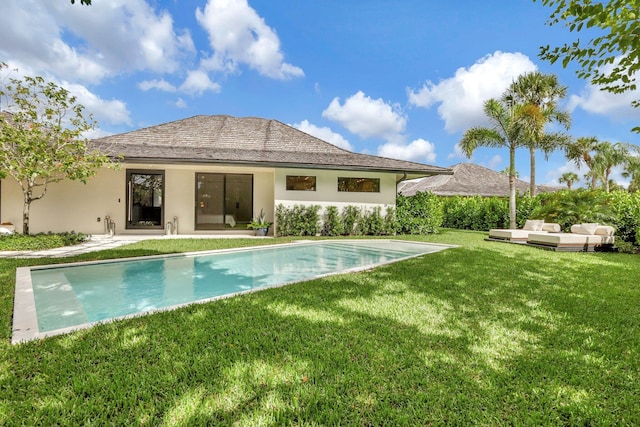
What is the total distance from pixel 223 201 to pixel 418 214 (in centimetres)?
1033

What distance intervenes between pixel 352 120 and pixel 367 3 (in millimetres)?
27714

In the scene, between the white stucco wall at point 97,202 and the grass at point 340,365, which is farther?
the white stucco wall at point 97,202

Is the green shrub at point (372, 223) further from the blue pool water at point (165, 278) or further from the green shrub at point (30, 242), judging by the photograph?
the green shrub at point (30, 242)

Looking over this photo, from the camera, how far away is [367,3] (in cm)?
1054

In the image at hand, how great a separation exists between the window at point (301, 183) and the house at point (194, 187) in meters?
A: 0.05

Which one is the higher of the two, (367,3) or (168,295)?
(367,3)

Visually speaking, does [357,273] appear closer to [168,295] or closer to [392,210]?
[168,295]

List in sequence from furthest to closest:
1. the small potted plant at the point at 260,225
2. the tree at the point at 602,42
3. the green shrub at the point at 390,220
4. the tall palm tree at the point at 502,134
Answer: the tall palm tree at the point at 502,134 < the green shrub at the point at 390,220 < the small potted plant at the point at 260,225 < the tree at the point at 602,42

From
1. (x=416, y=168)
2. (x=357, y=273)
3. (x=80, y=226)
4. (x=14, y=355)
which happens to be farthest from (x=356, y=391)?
(x=80, y=226)

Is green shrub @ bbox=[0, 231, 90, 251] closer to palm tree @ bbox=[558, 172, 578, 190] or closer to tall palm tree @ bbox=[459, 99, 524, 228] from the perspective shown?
tall palm tree @ bbox=[459, 99, 524, 228]

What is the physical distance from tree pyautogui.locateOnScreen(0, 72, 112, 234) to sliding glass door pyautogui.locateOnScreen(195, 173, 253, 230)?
186 inches

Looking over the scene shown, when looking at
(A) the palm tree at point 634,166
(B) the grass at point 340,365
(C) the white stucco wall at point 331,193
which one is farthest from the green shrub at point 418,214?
(A) the palm tree at point 634,166

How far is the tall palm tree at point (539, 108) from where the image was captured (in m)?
17.2

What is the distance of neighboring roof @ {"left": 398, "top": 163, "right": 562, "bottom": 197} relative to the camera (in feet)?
90.2
